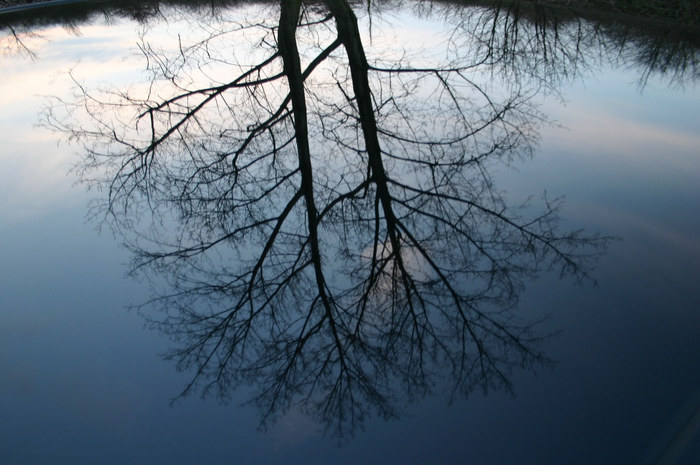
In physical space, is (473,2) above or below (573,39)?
above

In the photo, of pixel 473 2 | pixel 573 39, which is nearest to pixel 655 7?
pixel 573 39

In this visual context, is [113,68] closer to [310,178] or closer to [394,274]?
[310,178]

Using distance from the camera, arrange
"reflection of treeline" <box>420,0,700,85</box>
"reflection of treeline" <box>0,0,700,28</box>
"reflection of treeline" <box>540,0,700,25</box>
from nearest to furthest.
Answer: "reflection of treeline" <box>420,0,700,85</box> < "reflection of treeline" <box>540,0,700,25</box> < "reflection of treeline" <box>0,0,700,28</box>

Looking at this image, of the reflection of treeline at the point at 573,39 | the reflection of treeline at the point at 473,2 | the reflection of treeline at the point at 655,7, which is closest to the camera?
the reflection of treeline at the point at 573,39

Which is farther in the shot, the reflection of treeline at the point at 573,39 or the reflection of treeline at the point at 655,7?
the reflection of treeline at the point at 655,7

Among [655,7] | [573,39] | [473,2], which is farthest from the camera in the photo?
[473,2]

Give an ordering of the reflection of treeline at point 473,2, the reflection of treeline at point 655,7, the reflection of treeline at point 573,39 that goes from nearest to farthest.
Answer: the reflection of treeline at point 573,39, the reflection of treeline at point 655,7, the reflection of treeline at point 473,2

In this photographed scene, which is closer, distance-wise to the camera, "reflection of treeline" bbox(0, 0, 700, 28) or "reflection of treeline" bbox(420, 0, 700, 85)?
"reflection of treeline" bbox(420, 0, 700, 85)

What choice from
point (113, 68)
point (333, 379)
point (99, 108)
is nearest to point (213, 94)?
point (99, 108)

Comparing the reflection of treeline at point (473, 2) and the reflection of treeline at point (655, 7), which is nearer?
the reflection of treeline at point (655, 7)

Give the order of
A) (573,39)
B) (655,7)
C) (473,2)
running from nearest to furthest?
1. (573,39)
2. (655,7)
3. (473,2)

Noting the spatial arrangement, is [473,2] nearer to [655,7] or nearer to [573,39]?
[573,39]

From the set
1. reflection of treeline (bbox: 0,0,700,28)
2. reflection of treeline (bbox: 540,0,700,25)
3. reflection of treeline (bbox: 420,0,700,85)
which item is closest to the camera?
reflection of treeline (bbox: 420,0,700,85)

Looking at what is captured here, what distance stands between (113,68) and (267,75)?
1875mm
